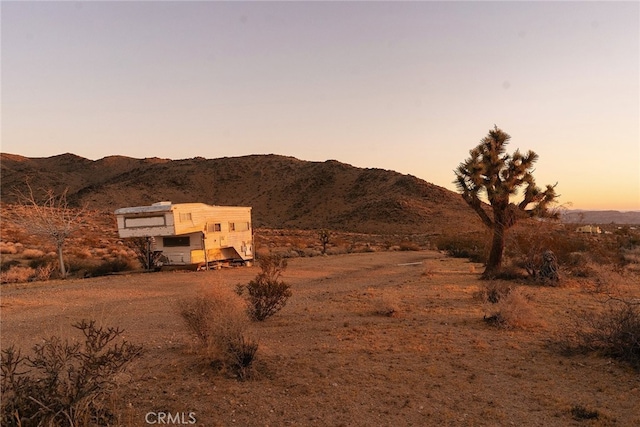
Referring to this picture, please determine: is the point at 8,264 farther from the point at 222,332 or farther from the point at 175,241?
the point at 222,332

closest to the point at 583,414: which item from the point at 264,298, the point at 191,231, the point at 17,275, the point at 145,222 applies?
the point at 264,298

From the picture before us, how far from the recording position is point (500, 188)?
15633 millimetres

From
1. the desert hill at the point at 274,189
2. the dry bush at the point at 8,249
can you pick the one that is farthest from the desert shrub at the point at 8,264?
the desert hill at the point at 274,189

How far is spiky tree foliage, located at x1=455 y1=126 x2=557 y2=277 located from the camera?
51.3ft

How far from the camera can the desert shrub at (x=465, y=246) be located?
80.4 feet

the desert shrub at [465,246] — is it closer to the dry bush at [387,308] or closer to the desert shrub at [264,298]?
the dry bush at [387,308]

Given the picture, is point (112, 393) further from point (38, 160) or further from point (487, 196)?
point (38, 160)

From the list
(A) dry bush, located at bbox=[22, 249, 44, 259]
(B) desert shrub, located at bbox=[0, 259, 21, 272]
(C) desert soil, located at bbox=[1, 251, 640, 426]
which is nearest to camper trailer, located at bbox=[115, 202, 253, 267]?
(C) desert soil, located at bbox=[1, 251, 640, 426]

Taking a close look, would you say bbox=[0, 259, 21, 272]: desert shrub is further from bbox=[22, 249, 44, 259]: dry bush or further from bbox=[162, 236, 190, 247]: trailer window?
bbox=[162, 236, 190, 247]: trailer window

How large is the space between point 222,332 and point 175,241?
47.0 feet

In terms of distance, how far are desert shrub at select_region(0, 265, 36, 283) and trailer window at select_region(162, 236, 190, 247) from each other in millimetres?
5440

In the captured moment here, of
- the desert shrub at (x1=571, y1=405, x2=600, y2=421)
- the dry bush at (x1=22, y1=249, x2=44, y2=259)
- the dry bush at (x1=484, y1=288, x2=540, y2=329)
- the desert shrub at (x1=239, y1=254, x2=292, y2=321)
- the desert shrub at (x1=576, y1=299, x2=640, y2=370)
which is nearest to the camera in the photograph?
the desert shrub at (x1=571, y1=405, x2=600, y2=421)

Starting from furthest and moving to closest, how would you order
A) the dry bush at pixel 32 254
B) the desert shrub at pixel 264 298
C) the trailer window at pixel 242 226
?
1. the dry bush at pixel 32 254
2. the trailer window at pixel 242 226
3. the desert shrub at pixel 264 298

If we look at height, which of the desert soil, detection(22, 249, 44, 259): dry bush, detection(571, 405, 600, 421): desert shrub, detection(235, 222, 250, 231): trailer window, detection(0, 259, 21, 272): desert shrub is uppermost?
detection(235, 222, 250, 231): trailer window
